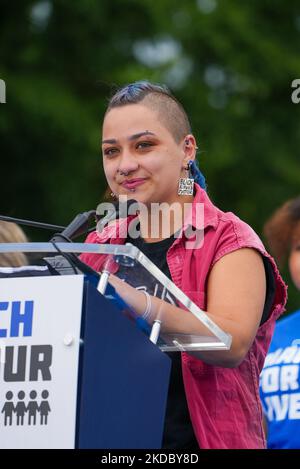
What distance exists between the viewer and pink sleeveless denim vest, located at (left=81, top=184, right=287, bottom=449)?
9.68ft

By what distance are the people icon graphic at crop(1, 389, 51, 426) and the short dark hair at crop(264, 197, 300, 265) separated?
2872 millimetres

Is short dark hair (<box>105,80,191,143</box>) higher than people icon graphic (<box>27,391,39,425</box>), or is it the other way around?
short dark hair (<box>105,80,191,143</box>)

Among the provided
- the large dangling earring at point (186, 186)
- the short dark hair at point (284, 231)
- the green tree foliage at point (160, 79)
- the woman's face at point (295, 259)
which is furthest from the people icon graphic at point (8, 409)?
the green tree foliage at point (160, 79)

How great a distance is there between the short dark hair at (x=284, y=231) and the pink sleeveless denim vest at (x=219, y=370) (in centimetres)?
213

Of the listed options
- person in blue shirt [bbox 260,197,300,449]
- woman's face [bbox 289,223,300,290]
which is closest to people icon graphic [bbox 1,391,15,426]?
person in blue shirt [bbox 260,197,300,449]

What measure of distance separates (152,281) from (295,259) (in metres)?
2.59

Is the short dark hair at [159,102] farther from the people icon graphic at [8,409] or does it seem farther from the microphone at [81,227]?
the people icon graphic at [8,409]

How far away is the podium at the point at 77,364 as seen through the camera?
8.34 feet

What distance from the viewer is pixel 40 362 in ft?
8.53

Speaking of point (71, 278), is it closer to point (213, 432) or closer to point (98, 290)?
point (98, 290)

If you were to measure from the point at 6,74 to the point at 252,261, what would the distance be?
25.5 feet

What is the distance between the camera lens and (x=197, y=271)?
10.1 feet

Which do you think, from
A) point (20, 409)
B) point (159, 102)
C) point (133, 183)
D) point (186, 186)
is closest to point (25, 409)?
point (20, 409)

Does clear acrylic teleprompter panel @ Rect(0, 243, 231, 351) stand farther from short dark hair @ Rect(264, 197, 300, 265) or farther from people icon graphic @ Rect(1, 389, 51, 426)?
short dark hair @ Rect(264, 197, 300, 265)
